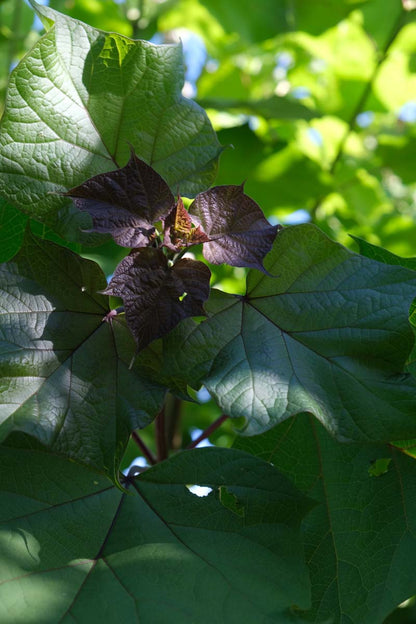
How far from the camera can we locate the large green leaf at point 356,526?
59 cm

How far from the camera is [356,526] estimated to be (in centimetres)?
61

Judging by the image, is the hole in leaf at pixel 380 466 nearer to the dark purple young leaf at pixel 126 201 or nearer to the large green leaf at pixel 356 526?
the large green leaf at pixel 356 526

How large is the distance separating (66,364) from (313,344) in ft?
0.63

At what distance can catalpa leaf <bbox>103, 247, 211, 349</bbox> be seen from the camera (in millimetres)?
469

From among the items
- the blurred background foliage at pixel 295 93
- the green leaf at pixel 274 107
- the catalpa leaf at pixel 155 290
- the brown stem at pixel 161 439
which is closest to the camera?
the catalpa leaf at pixel 155 290

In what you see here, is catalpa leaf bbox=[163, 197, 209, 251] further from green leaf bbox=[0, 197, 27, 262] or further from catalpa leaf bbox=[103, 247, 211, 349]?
green leaf bbox=[0, 197, 27, 262]

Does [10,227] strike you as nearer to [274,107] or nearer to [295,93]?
[274,107]

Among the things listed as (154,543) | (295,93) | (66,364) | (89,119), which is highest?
(89,119)

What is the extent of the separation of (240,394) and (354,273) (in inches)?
5.8

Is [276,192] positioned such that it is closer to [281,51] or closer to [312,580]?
[281,51]

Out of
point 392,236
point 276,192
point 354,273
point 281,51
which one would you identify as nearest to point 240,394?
point 354,273

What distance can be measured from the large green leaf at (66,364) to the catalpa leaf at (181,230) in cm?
8

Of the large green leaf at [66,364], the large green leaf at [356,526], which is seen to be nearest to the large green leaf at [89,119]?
the large green leaf at [66,364]

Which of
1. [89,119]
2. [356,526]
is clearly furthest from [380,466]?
[89,119]
